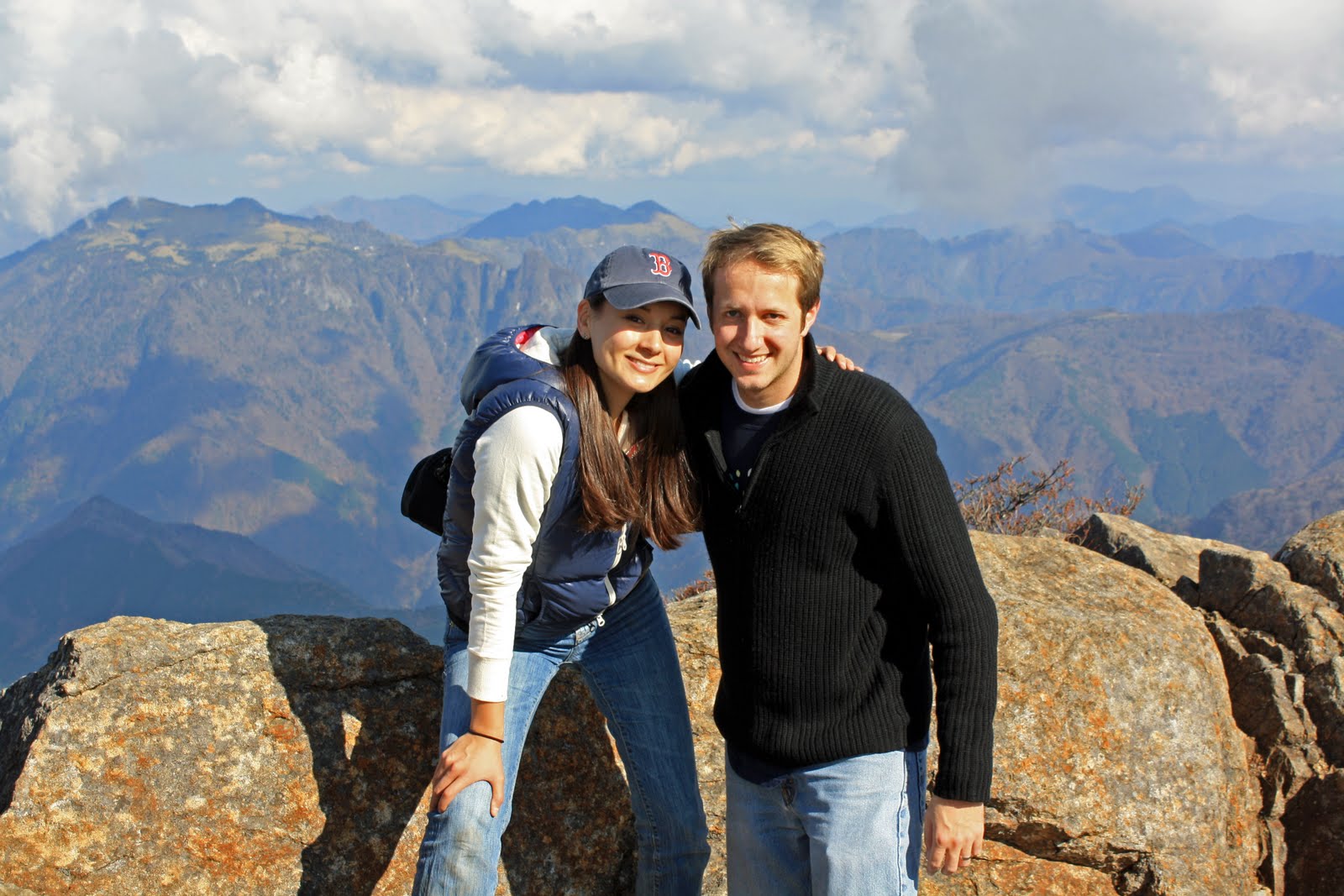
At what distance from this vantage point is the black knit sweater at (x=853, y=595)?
4.47 meters

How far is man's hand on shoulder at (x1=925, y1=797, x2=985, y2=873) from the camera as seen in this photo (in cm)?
450

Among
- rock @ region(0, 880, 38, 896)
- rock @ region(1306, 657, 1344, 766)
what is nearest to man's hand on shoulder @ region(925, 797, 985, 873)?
rock @ region(0, 880, 38, 896)

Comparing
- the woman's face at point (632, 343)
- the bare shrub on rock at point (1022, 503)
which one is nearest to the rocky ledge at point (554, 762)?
the woman's face at point (632, 343)

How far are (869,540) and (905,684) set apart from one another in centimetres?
82

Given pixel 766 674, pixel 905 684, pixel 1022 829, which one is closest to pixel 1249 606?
pixel 1022 829

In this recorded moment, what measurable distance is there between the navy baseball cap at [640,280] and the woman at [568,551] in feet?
0.04

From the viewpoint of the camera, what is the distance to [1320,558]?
8812mm

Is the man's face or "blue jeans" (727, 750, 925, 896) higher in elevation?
the man's face

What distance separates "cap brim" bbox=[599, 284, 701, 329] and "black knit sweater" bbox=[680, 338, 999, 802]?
788 mm

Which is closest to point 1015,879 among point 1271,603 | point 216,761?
point 1271,603

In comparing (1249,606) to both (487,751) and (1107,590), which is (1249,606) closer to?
(1107,590)

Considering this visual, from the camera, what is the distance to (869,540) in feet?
15.2

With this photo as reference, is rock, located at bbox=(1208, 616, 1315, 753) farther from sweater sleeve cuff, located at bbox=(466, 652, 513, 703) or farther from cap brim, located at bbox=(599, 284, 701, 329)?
sweater sleeve cuff, located at bbox=(466, 652, 513, 703)

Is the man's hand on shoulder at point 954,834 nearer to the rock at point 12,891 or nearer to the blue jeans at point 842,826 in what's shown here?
the blue jeans at point 842,826
